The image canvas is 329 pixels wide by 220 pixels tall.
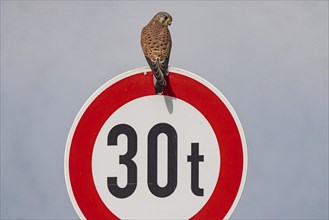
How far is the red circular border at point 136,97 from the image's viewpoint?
9.37 feet

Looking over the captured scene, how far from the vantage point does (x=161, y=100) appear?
2914 mm

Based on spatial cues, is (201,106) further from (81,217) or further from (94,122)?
(81,217)

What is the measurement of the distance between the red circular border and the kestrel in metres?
0.05

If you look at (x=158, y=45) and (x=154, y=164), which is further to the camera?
(x=158, y=45)

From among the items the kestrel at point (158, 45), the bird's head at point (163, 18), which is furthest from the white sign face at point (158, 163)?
the bird's head at point (163, 18)

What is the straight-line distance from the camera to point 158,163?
2865 mm

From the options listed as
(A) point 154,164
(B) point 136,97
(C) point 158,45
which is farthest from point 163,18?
(A) point 154,164

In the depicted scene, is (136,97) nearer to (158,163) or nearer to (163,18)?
(158,163)

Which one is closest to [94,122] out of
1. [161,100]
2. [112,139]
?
[112,139]

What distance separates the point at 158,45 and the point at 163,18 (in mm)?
731

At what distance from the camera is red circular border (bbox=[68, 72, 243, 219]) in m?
2.86

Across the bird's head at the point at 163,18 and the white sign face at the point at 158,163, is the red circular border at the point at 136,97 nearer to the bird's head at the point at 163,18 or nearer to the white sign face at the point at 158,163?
the white sign face at the point at 158,163

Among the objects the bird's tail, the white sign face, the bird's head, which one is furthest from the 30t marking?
the bird's head

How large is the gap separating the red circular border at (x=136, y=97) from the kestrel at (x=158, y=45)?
49 millimetres
